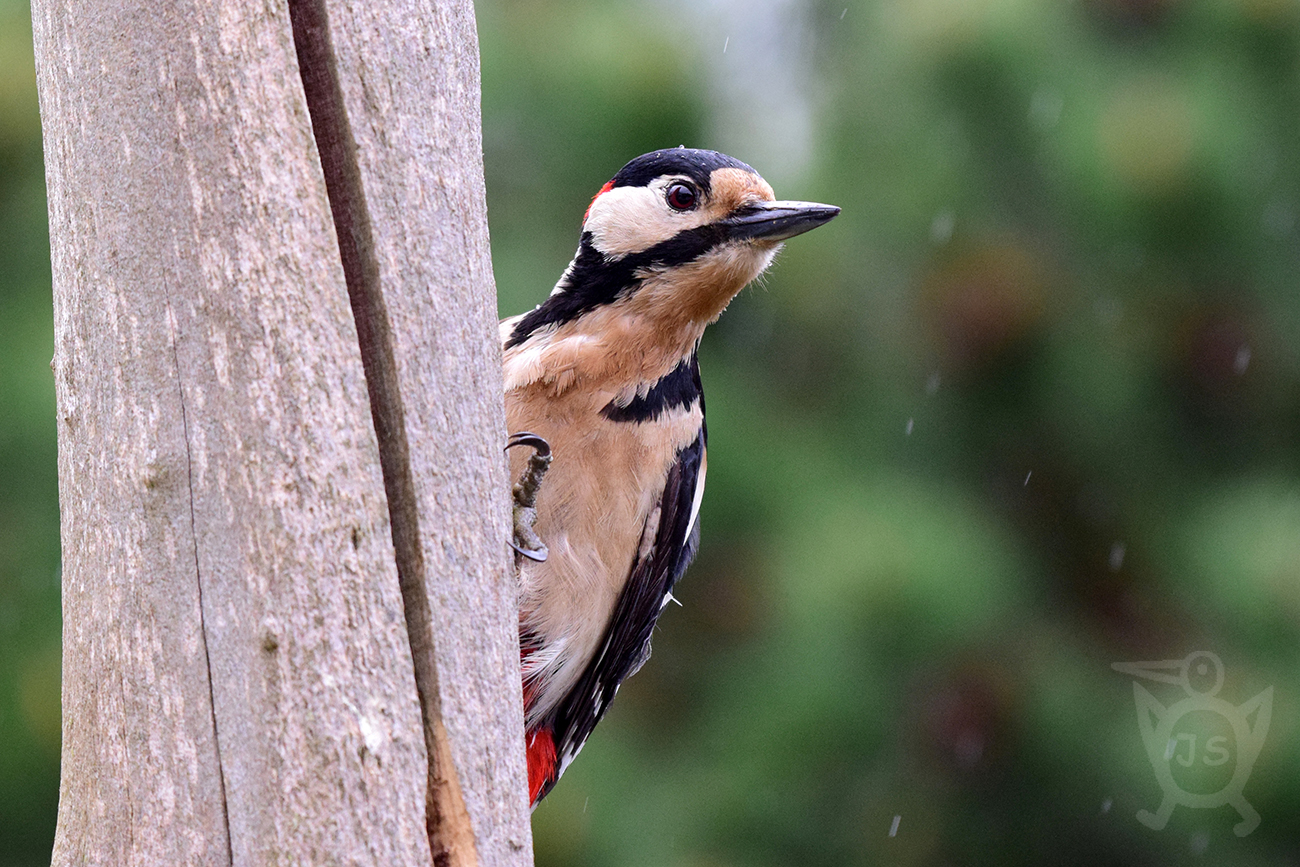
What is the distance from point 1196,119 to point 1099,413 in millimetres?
768

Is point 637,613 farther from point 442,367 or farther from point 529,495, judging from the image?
point 442,367

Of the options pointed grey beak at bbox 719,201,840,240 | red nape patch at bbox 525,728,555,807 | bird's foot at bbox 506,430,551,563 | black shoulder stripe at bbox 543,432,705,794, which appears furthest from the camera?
red nape patch at bbox 525,728,555,807

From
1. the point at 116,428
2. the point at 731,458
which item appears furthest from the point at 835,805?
the point at 116,428

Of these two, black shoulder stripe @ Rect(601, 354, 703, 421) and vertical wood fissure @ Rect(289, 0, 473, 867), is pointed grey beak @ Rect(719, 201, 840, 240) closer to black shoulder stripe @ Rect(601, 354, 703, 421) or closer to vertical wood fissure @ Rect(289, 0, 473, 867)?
black shoulder stripe @ Rect(601, 354, 703, 421)

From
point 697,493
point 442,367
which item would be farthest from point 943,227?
point 442,367

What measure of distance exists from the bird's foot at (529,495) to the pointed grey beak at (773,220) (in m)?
0.55

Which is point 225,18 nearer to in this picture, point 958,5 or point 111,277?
point 111,277

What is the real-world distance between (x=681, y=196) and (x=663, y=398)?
14.6 inches

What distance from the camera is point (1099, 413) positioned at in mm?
3555

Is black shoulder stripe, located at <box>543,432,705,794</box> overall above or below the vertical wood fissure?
below

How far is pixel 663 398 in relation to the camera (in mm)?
2541

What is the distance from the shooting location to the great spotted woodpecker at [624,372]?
96.7 inches

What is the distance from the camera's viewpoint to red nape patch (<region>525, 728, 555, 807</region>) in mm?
2842

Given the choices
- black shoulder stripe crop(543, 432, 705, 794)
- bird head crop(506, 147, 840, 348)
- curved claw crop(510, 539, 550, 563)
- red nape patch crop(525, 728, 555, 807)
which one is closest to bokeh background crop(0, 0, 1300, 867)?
red nape patch crop(525, 728, 555, 807)
